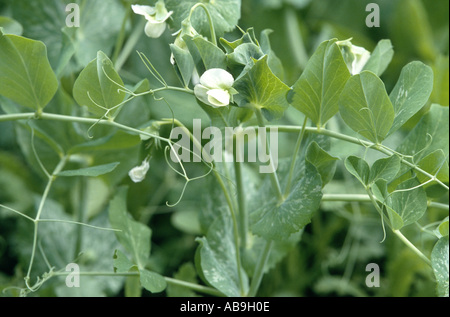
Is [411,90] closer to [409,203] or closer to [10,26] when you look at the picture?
[409,203]

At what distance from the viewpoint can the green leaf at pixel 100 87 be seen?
355 millimetres

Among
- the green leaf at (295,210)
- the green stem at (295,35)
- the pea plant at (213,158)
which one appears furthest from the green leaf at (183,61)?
the green stem at (295,35)

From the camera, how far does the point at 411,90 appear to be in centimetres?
37

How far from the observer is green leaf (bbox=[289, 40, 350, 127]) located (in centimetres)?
34

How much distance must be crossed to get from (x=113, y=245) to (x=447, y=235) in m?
0.34

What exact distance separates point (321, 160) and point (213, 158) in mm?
81

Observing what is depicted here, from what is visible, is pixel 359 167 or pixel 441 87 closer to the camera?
pixel 359 167

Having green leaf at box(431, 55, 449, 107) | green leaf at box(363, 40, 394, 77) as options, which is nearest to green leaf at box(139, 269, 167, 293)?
A: green leaf at box(363, 40, 394, 77)

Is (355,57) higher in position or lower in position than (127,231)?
higher

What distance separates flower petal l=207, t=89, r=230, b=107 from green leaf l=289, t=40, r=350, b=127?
2.3 inches

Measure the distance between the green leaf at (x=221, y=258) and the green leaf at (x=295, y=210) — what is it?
2.2 inches
